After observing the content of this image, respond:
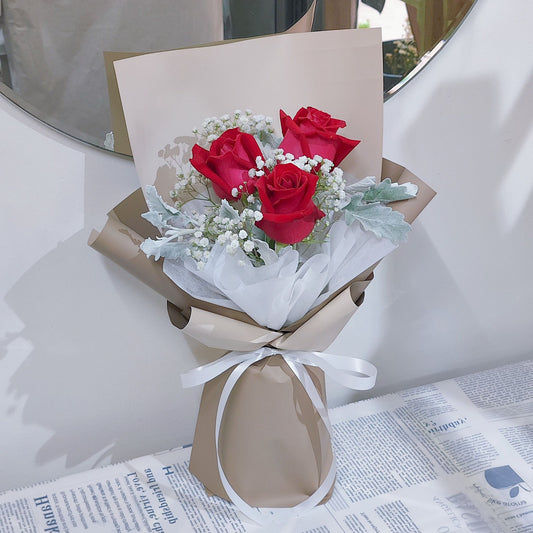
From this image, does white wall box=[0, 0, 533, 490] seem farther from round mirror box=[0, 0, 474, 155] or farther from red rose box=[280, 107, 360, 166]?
red rose box=[280, 107, 360, 166]

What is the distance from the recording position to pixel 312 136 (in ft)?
2.23

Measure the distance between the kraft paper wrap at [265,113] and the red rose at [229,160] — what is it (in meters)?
0.09

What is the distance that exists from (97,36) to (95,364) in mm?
398

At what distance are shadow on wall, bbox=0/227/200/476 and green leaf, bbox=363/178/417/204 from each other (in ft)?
1.03

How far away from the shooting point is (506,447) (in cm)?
92

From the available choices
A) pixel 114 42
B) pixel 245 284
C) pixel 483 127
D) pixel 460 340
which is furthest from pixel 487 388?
pixel 114 42

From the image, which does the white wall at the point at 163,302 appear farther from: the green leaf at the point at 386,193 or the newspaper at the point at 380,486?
the green leaf at the point at 386,193

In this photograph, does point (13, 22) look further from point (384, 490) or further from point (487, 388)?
point (487, 388)

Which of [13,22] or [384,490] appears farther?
[384,490]

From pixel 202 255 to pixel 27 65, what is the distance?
0.28m

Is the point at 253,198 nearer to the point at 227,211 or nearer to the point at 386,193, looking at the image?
the point at 227,211

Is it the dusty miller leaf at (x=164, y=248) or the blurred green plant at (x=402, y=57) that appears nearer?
the dusty miller leaf at (x=164, y=248)

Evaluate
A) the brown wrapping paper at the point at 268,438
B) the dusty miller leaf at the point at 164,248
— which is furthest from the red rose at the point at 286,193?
the brown wrapping paper at the point at 268,438

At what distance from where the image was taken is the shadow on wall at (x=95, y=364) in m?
0.84
